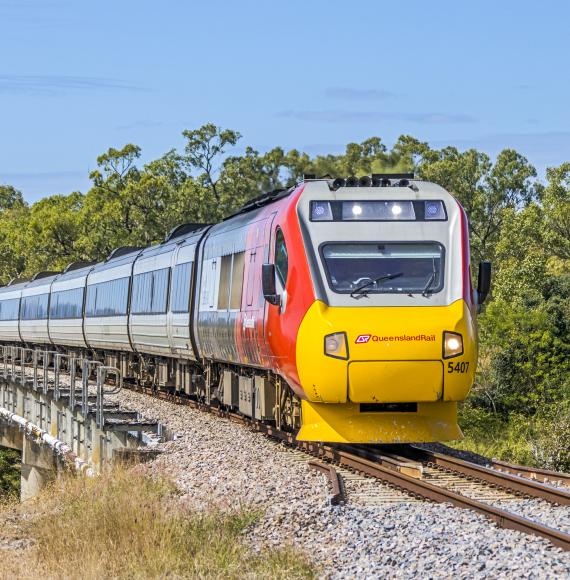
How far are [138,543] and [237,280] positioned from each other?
7.33 m

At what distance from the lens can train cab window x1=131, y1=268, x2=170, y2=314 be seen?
22.9 metres

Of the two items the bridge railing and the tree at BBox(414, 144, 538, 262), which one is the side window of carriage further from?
the tree at BBox(414, 144, 538, 262)

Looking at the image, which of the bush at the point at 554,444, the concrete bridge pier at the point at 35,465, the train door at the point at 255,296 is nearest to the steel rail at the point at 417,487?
the train door at the point at 255,296

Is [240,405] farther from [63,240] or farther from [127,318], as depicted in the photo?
[63,240]

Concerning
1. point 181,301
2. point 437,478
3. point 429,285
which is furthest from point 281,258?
point 181,301

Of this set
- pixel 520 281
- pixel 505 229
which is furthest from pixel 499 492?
pixel 505 229

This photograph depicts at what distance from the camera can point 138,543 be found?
9680 millimetres

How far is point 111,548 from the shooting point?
967 cm

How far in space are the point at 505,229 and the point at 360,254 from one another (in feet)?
88.5

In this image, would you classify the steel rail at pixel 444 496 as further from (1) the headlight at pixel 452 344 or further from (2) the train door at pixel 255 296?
(2) the train door at pixel 255 296

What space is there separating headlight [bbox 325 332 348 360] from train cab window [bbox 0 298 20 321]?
35.7 m

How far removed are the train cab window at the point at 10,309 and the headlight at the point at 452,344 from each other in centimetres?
3606

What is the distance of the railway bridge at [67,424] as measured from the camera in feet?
54.7

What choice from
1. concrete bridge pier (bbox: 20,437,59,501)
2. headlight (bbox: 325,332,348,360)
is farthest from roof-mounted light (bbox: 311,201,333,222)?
concrete bridge pier (bbox: 20,437,59,501)
